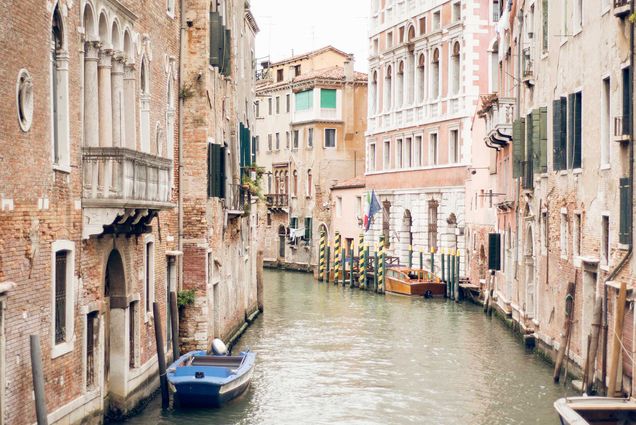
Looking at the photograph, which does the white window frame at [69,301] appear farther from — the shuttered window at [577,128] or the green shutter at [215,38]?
the shuttered window at [577,128]

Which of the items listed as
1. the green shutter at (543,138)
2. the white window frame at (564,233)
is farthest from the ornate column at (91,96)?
the green shutter at (543,138)

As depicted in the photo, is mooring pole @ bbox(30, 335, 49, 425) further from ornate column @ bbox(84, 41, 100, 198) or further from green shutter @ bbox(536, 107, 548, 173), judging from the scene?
green shutter @ bbox(536, 107, 548, 173)

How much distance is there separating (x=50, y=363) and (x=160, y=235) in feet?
18.6

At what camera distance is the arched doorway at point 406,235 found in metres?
43.5

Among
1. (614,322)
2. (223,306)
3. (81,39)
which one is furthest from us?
(223,306)

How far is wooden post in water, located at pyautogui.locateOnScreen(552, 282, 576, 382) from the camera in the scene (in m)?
18.2

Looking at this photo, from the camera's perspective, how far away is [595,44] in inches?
667

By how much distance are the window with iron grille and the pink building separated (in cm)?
2415

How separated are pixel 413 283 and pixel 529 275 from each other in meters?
12.0

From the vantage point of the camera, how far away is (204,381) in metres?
15.9

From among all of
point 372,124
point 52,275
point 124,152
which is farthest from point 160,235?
point 372,124

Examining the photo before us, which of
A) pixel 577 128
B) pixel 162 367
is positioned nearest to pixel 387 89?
pixel 577 128

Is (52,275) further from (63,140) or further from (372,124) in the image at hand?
(372,124)

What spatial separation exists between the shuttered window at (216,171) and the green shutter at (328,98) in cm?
3174
